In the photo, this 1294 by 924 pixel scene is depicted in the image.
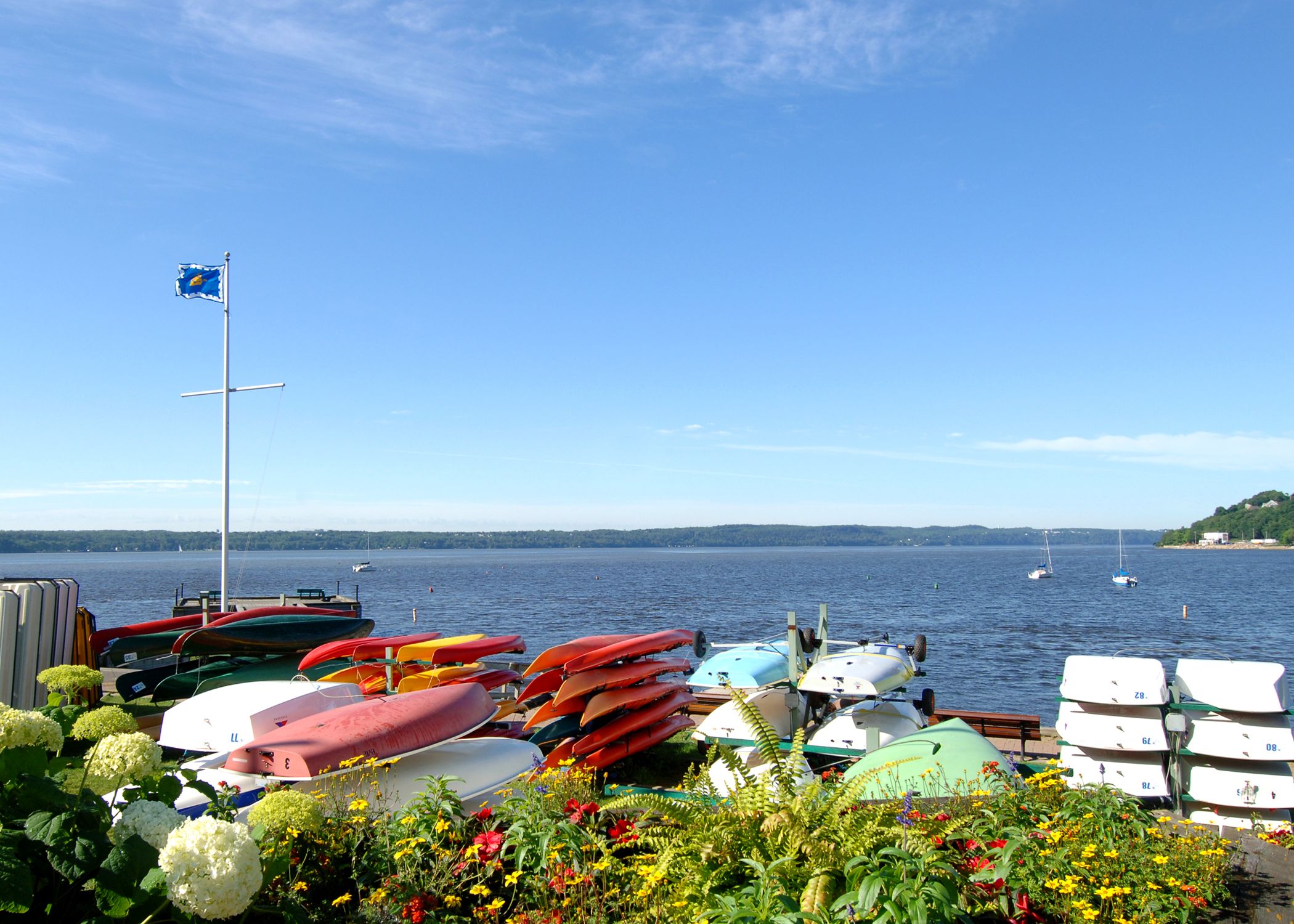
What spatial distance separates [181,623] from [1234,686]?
15712 mm

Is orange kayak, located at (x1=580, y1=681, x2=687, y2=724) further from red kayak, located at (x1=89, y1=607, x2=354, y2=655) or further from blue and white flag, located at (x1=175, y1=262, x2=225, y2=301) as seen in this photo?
blue and white flag, located at (x1=175, y1=262, x2=225, y2=301)

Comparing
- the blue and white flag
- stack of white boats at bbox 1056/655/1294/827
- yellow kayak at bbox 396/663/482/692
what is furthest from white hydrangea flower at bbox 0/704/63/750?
the blue and white flag

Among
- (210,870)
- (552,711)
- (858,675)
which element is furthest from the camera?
(858,675)

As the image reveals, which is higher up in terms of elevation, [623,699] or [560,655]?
[560,655]

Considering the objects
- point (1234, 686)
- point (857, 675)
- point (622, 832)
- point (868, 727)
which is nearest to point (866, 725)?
point (868, 727)

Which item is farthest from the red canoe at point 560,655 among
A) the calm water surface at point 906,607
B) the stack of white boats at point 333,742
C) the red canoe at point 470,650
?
the calm water surface at point 906,607

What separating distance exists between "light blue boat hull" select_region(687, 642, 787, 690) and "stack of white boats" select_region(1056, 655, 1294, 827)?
494cm

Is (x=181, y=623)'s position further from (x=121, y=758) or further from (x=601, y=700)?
(x=121, y=758)

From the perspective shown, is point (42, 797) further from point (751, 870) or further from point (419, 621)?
point (419, 621)

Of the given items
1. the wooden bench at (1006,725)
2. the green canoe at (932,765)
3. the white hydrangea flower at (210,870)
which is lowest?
the wooden bench at (1006,725)

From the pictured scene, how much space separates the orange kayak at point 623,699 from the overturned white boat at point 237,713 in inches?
105

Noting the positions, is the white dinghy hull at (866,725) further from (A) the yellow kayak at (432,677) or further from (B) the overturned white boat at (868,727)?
(A) the yellow kayak at (432,677)

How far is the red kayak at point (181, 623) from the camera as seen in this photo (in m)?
14.1

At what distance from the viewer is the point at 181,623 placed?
16219 millimetres
